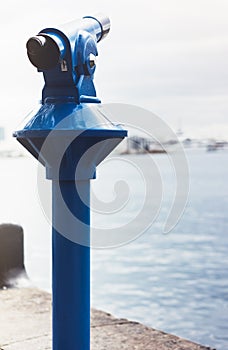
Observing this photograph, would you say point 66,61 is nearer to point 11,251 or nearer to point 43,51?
point 43,51

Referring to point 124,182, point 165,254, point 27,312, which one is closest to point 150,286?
point 165,254

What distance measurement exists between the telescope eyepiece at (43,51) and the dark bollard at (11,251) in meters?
2.02

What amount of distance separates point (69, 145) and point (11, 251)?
6.69 feet

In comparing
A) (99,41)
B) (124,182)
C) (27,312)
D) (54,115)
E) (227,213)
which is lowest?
(227,213)

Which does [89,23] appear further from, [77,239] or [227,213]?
[227,213]

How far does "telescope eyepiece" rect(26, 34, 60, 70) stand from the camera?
168 cm

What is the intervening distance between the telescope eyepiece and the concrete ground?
4.20 ft

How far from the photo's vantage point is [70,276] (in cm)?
181

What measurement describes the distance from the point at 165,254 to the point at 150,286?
135cm

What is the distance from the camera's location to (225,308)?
13.9 feet

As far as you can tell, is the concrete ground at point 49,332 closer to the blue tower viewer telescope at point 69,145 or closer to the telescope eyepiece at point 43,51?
the blue tower viewer telescope at point 69,145

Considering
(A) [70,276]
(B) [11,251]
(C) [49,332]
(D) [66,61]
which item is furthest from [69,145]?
(B) [11,251]

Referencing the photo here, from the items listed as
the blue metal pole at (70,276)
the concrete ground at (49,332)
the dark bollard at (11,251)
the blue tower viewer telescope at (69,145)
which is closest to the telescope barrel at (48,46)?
the blue tower viewer telescope at (69,145)

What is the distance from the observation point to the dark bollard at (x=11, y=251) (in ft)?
11.8
